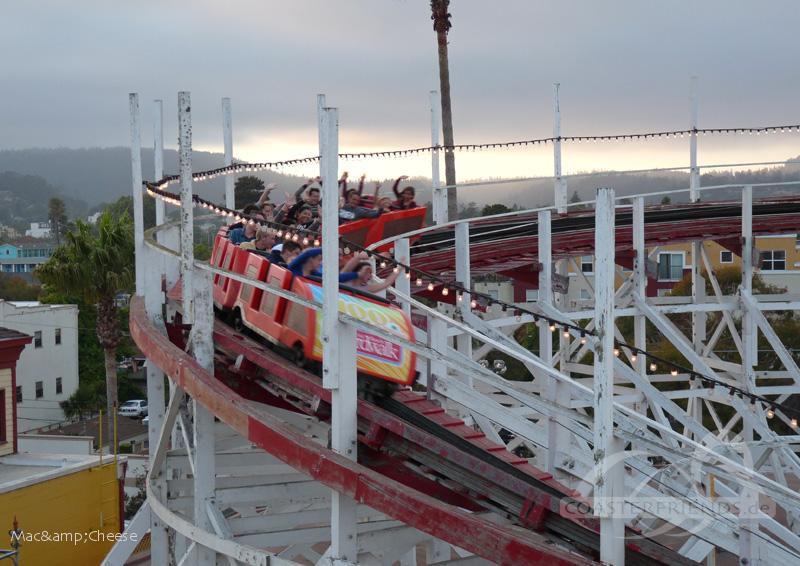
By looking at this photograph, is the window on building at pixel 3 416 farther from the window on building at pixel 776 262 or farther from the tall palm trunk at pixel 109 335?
the window on building at pixel 776 262

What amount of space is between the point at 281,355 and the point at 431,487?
240 cm

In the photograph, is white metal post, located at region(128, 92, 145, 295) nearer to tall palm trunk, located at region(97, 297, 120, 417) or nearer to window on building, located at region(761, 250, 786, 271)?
tall palm trunk, located at region(97, 297, 120, 417)

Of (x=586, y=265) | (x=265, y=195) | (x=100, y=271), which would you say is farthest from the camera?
(x=586, y=265)

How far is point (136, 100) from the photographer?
13.1 m

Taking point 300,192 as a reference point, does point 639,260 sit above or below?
below

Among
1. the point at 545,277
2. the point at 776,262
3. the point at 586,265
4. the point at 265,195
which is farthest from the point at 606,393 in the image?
the point at 776,262

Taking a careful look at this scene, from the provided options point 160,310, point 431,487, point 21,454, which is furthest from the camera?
point 21,454

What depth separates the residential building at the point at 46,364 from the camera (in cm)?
4397

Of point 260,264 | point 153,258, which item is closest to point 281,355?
point 260,264

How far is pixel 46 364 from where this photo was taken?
46406 mm

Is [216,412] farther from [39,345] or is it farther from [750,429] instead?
[39,345]

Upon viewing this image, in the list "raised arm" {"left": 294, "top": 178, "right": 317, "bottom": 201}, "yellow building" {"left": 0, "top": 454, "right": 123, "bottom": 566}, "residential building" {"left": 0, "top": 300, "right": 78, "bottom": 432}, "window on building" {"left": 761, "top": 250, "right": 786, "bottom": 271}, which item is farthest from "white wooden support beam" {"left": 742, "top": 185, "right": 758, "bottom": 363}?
"residential building" {"left": 0, "top": 300, "right": 78, "bottom": 432}

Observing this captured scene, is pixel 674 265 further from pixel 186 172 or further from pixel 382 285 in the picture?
pixel 186 172

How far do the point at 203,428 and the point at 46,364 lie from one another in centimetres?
3900
